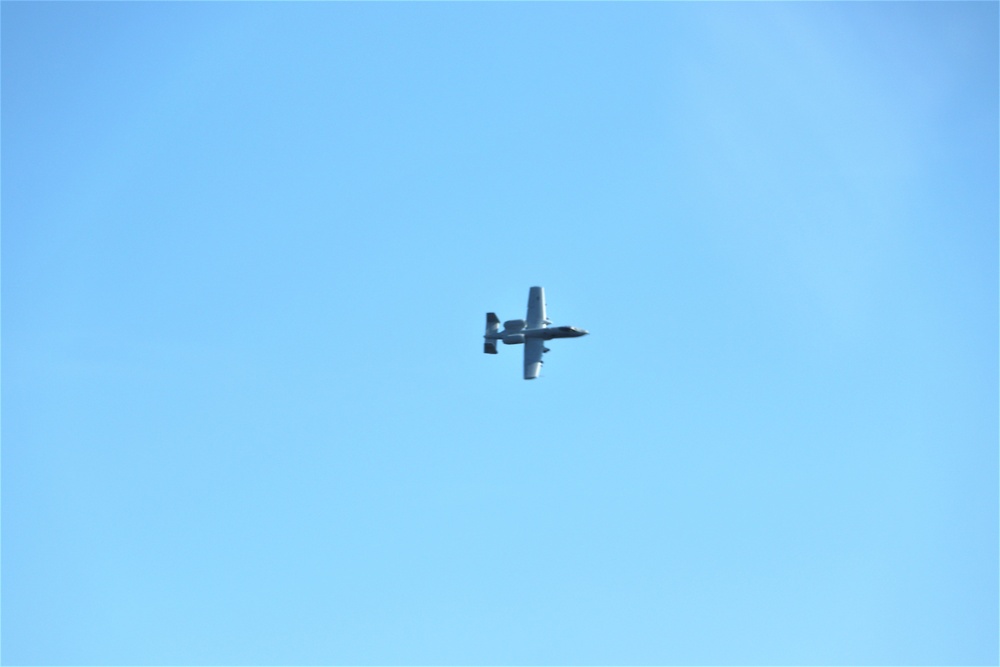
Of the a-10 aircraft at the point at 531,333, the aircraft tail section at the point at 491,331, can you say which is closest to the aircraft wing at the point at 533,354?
the a-10 aircraft at the point at 531,333

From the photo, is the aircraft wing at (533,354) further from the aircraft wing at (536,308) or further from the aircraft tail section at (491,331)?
the aircraft tail section at (491,331)

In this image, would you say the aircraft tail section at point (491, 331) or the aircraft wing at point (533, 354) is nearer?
the aircraft wing at point (533, 354)

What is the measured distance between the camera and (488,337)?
137625 millimetres

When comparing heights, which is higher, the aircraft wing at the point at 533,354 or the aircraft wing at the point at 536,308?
the aircraft wing at the point at 536,308

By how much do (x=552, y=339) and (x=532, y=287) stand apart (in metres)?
7.98

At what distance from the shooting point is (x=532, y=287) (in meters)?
139

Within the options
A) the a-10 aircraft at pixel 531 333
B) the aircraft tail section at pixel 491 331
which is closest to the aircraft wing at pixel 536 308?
the a-10 aircraft at pixel 531 333

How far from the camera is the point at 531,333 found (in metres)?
135

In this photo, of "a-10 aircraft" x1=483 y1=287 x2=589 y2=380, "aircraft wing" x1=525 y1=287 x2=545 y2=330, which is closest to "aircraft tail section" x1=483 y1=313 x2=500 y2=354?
"a-10 aircraft" x1=483 y1=287 x2=589 y2=380

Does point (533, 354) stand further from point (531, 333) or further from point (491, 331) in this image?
point (491, 331)

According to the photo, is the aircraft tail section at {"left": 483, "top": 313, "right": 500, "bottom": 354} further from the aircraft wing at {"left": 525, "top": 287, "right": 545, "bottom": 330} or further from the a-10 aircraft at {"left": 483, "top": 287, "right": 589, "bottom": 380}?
the aircraft wing at {"left": 525, "top": 287, "right": 545, "bottom": 330}

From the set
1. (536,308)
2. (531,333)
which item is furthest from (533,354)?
(536,308)

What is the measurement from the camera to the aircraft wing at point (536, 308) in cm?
13638

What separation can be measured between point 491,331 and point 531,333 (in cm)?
593
